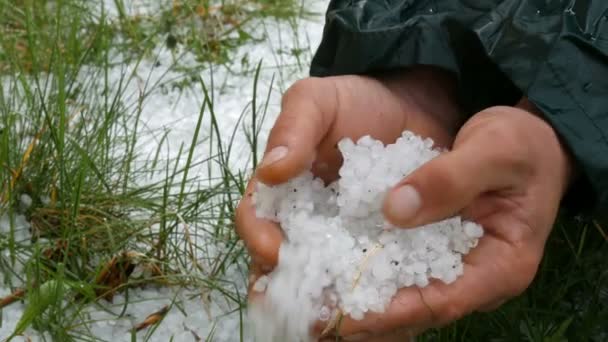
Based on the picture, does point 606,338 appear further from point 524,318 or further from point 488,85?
point 488,85

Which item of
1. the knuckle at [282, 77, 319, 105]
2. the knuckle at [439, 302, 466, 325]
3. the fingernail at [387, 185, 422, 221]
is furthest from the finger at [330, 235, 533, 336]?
the knuckle at [282, 77, 319, 105]

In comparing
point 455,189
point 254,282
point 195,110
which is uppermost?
point 455,189

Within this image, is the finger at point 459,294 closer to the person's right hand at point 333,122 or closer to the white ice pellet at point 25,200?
the person's right hand at point 333,122

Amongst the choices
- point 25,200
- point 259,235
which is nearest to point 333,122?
point 259,235

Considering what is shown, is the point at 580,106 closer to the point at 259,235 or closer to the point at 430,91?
the point at 430,91

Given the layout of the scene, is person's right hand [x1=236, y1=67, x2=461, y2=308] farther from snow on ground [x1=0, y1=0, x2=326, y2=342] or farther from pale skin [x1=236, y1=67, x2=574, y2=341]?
snow on ground [x1=0, y1=0, x2=326, y2=342]

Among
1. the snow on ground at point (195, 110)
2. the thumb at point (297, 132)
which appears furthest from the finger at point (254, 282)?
the snow on ground at point (195, 110)
